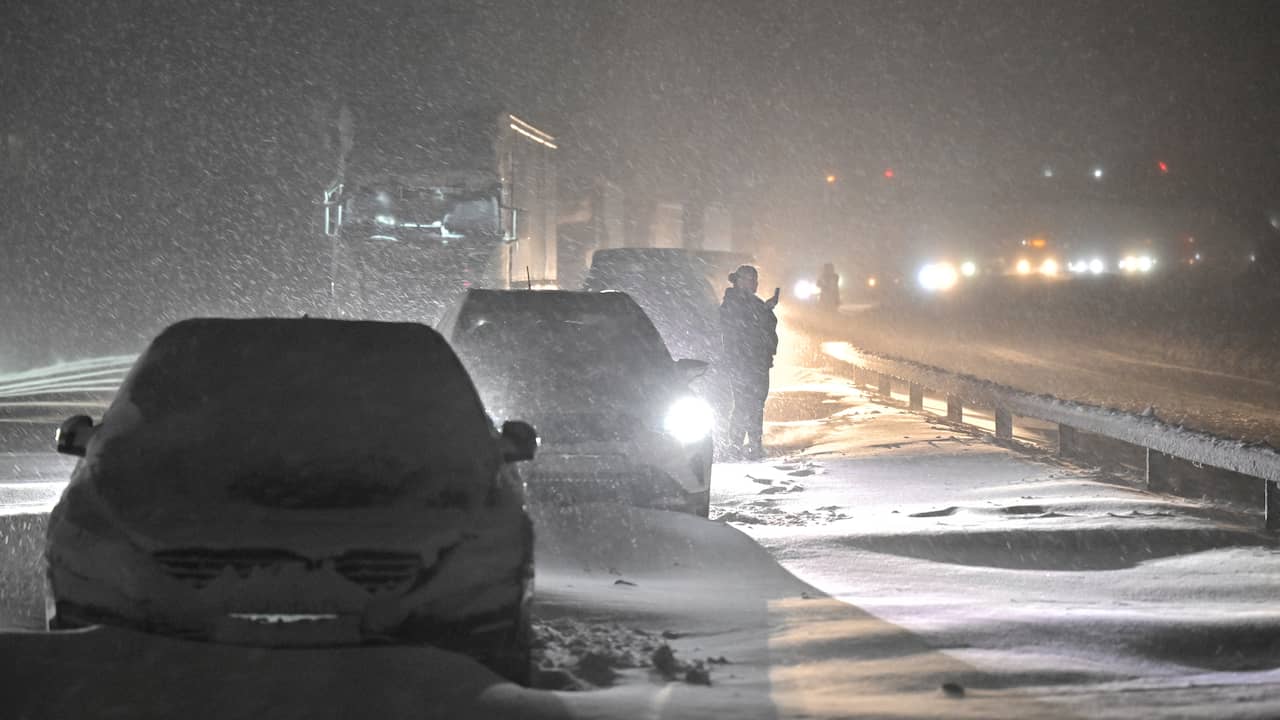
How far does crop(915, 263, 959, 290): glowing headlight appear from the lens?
72.8m

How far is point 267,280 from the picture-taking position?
27016mm

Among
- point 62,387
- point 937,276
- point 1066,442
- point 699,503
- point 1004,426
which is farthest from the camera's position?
point 937,276

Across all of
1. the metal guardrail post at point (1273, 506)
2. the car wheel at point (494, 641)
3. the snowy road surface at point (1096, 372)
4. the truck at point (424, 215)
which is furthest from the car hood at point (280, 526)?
the truck at point (424, 215)

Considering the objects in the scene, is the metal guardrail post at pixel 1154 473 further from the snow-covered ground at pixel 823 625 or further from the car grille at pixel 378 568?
the car grille at pixel 378 568

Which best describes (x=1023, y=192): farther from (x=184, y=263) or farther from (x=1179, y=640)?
(x=1179, y=640)

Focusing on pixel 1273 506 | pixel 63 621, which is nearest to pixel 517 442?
pixel 63 621

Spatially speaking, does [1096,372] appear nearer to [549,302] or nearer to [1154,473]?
[1154,473]

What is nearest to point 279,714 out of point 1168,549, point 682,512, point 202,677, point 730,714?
point 202,677

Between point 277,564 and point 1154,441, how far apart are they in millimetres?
7944

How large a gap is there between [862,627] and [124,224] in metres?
23.6

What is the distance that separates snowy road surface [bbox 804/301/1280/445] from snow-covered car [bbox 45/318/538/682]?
8.38 metres

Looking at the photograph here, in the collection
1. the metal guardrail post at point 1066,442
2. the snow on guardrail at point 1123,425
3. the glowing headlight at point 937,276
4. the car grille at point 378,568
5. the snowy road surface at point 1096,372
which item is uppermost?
the glowing headlight at point 937,276

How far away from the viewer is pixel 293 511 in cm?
511

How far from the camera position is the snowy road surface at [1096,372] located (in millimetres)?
20547
